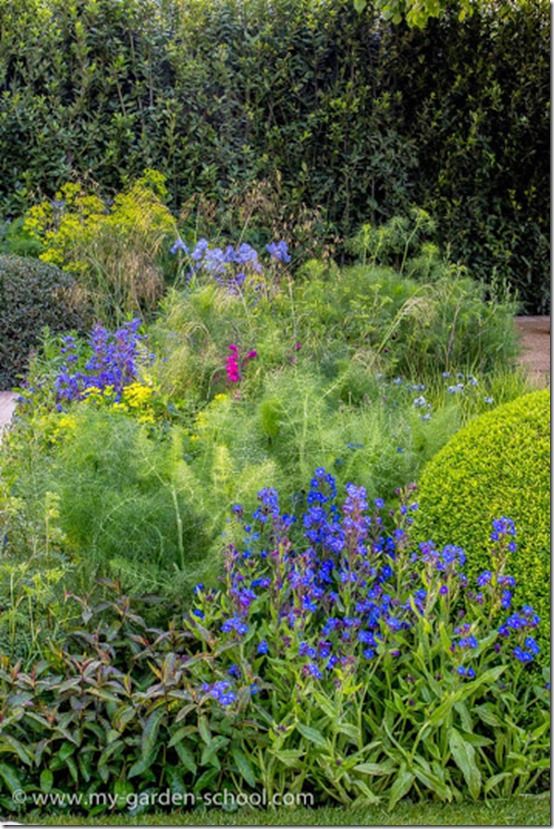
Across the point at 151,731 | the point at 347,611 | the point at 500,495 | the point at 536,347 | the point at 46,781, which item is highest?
the point at 500,495

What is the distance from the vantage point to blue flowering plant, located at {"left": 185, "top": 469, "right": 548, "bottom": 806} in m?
2.75

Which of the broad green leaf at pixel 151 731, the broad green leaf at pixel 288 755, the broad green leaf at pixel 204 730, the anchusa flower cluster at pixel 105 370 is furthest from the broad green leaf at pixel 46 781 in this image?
the anchusa flower cluster at pixel 105 370

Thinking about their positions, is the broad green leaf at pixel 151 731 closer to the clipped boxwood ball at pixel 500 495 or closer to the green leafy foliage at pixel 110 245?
the clipped boxwood ball at pixel 500 495

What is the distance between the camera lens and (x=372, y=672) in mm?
2889

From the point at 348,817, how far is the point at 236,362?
254 centimetres

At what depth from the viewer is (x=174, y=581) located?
126 inches

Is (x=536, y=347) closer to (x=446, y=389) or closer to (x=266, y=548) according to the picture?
(x=446, y=389)

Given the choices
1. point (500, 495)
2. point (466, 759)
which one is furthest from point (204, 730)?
point (500, 495)

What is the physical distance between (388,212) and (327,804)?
23.0 ft

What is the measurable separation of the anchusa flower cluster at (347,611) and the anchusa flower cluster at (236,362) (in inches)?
62.8

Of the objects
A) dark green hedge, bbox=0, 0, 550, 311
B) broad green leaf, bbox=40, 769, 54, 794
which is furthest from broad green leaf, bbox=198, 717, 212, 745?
dark green hedge, bbox=0, 0, 550, 311

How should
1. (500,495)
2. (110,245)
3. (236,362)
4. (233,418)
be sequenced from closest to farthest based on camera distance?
(500,495) → (233,418) → (236,362) → (110,245)

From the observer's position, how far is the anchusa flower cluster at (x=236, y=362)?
15.9ft

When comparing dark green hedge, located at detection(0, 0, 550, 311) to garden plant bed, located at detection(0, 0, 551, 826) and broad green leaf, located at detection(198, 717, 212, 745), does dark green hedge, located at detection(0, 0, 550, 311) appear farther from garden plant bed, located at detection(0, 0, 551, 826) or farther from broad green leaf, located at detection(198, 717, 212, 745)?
broad green leaf, located at detection(198, 717, 212, 745)
